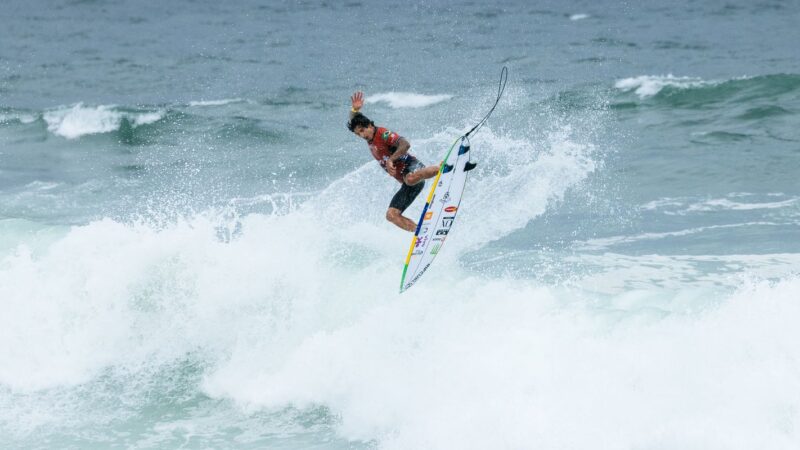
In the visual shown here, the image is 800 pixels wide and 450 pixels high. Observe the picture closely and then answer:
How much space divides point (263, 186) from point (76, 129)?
263 inches

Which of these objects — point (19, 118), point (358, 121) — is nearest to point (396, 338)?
point (358, 121)

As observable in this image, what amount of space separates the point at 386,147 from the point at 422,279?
157cm

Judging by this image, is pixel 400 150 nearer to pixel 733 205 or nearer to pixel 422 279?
pixel 422 279

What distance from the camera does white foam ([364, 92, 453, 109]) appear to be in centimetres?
2111

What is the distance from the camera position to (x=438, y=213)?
9555 millimetres

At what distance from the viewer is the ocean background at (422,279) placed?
27.2ft

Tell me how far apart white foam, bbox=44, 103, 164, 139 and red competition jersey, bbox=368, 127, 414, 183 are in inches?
493

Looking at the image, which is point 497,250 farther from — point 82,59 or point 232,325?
point 82,59

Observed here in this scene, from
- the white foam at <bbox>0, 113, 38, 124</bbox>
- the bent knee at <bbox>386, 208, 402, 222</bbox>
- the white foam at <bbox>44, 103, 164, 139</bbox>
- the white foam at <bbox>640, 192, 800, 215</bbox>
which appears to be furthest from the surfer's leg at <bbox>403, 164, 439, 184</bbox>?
the white foam at <bbox>0, 113, 38, 124</bbox>

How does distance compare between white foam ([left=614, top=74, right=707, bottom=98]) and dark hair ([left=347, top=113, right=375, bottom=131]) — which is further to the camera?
white foam ([left=614, top=74, right=707, bottom=98])

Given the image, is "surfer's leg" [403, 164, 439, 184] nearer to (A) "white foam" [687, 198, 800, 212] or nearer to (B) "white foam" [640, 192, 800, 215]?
(B) "white foam" [640, 192, 800, 215]

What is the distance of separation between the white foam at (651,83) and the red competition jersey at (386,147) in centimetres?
1111

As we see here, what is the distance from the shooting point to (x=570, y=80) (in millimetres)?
21578

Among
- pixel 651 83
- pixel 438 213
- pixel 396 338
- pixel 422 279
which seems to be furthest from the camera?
pixel 651 83
